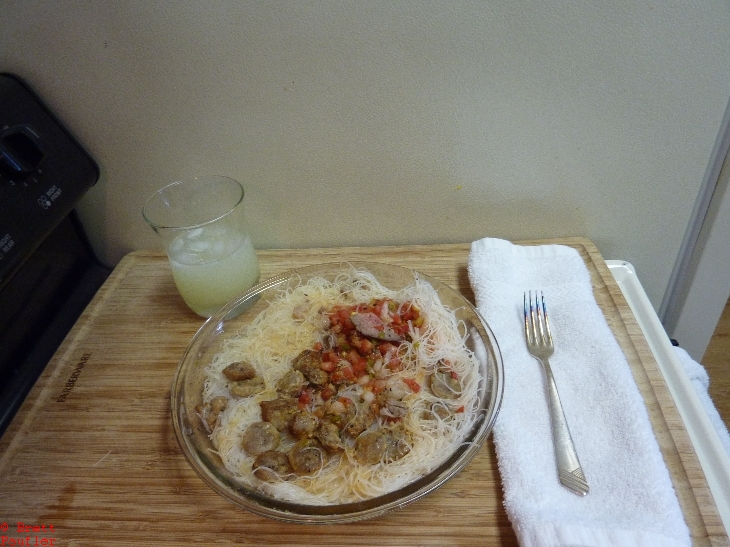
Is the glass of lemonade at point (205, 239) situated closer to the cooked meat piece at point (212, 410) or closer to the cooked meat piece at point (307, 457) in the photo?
the cooked meat piece at point (212, 410)

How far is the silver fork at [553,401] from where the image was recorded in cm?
67

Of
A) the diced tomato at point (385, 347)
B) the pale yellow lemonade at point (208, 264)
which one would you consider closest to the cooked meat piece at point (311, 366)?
the diced tomato at point (385, 347)

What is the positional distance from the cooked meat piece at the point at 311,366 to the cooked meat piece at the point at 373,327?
0.30 ft

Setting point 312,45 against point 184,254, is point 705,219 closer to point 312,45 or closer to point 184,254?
point 312,45

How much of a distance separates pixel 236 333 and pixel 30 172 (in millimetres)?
489

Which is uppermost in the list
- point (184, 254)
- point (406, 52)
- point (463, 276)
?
point (406, 52)

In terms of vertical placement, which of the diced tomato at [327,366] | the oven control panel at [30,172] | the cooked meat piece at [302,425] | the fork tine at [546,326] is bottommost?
the fork tine at [546,326]

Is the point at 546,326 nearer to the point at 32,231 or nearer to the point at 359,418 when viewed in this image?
the point at 359,418

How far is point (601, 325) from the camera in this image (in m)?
0.88

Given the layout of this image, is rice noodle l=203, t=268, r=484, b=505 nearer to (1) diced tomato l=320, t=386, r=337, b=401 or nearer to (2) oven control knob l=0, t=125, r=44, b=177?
(1) diced tomato l=320, t=386, r=337, b=401

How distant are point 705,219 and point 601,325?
0.40m

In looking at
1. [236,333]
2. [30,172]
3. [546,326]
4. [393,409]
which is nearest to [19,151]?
[30,172]

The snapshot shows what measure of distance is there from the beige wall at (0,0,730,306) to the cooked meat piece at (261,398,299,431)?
1.49 feet

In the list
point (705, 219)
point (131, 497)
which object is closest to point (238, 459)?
point (131, 497)
